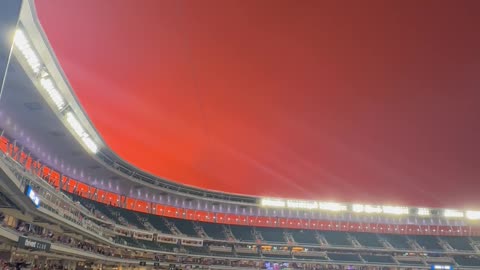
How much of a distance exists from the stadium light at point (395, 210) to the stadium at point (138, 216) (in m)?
0.23

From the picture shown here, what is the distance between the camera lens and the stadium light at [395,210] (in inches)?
3250

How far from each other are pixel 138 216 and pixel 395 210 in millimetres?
57165

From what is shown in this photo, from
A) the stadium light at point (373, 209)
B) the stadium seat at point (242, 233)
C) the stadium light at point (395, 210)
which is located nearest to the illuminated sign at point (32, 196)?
the stadium seat at point (242, 233)

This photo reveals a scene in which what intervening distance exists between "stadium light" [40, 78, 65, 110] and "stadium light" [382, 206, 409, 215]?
2900 inches

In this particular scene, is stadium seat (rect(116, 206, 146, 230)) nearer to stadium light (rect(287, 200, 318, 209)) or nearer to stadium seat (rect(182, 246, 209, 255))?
stadium seat (rect(182, 246, 209, 255))

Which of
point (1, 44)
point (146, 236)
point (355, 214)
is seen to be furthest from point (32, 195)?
point (355, 214)

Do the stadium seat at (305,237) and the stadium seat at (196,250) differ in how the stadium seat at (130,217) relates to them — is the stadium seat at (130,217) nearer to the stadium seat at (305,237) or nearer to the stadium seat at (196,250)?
the stadium seat at (196,250)

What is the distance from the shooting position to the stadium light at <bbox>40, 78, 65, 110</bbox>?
27.2 metres

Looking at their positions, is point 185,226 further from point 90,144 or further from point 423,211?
point 423,211

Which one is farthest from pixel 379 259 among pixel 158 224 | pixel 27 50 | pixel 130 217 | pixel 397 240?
Answer: pixel 27 50

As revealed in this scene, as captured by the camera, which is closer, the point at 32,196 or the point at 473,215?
the point at 32,196

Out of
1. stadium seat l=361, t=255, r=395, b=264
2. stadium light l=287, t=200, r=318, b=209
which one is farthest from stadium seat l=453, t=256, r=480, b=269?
stadium light l=287, t=200, r=318, b=209

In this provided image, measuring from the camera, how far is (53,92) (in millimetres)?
29156

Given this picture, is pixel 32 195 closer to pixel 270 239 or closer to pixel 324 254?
pixel 270 239
